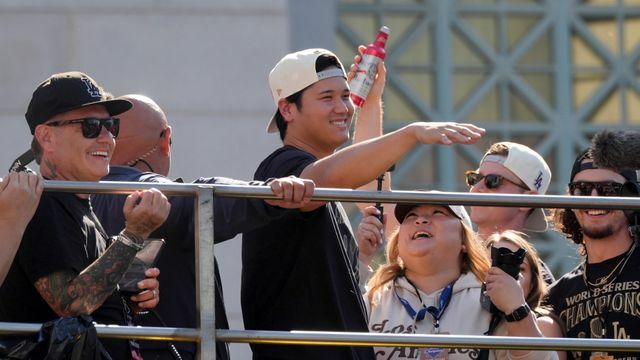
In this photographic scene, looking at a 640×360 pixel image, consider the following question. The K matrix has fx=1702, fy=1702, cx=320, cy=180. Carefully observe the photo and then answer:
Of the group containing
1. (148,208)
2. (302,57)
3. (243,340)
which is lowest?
(243,340)

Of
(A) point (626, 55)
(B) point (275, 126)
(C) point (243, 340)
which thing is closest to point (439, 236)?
(B) point (275, 126)

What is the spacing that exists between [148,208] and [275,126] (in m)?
1.24

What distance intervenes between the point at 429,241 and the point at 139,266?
4.14 feet

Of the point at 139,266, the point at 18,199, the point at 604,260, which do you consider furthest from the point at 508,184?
the point at 18,199

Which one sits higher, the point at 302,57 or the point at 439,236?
the point at 302,57

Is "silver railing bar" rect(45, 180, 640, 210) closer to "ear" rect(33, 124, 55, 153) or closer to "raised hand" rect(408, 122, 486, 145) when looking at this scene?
"raised hand" rect(408, 122, 486, 145)

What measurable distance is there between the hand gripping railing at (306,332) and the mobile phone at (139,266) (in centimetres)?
22

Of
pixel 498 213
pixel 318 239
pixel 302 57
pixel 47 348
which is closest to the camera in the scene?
pixel 47 348

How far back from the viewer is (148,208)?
5.46 meters

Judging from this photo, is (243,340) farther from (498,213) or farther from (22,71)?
(22,71)

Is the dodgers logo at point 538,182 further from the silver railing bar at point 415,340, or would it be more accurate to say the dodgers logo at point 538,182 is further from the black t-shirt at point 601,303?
the silver railing bar at point 415,340

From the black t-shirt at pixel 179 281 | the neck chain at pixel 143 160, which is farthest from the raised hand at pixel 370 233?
the neck chain at pixel 143 160

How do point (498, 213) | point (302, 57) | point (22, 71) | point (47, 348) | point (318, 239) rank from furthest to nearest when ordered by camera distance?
point (22, 71), point (498, 213), point (302, 57), point (318, 239), point (47, 348)

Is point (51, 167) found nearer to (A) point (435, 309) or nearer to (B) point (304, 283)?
(B) point (304, 283)
